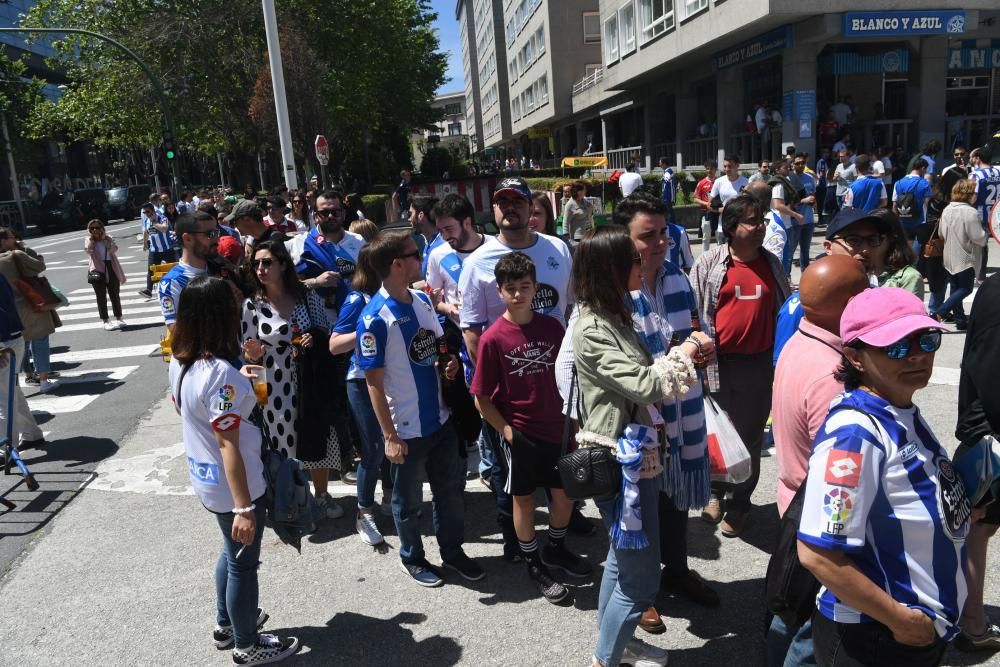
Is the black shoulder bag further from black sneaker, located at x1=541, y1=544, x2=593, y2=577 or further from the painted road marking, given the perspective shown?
the painted road marking

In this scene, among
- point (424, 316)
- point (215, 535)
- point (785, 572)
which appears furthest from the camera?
point (215, 535)

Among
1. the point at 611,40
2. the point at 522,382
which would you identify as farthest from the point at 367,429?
the point at 611,40

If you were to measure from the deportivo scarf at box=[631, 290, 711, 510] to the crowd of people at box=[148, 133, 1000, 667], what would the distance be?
0.01 m

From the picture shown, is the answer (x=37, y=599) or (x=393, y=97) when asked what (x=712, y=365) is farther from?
(x=393, y=97)

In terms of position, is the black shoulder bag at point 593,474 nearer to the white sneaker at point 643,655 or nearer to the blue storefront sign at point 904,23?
the white sneaker at point 643,655

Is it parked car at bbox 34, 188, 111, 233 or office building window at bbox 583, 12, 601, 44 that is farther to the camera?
office building window at bbox 583, 12, 601, 44

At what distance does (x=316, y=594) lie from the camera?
13.0ft

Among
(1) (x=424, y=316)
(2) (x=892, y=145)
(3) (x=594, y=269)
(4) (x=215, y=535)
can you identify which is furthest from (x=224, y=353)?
(2) (x=892, y=145)

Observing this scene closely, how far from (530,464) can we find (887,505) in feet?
6.50

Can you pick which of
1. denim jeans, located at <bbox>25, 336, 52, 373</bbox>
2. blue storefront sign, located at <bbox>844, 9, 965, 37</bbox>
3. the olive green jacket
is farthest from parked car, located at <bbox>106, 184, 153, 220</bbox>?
the olive green jacket

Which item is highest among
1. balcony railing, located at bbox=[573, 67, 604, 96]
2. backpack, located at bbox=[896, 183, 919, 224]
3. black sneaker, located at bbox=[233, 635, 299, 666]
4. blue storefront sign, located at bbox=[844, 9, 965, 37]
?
balcony railing, located at bbox=[573, 67, 604, 96]

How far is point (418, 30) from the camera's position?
4562cm

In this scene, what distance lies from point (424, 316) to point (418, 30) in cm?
4618

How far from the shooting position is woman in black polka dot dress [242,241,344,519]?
4484mm
